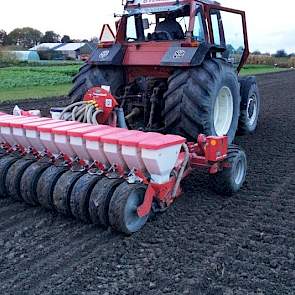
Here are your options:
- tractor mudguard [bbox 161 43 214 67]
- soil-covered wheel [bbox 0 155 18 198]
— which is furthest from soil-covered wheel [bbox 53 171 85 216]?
tractor mudguard [bbox 161 43 214 67]

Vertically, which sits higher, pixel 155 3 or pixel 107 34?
pixel 155 3

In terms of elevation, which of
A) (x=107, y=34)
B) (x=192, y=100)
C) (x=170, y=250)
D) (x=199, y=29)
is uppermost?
(x=107, y=34)

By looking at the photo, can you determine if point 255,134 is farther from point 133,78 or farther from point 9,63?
point 9,63

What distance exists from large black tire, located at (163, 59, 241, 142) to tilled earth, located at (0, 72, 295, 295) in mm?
626

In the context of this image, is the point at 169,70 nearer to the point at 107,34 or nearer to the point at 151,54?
the point at 151,54

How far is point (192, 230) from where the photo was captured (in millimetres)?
3547

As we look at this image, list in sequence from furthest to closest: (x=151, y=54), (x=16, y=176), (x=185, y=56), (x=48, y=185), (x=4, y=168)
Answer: (x=151, y=54) → (x=185, y=56) → (x=4, y=168) → (x=16, y=176) → (x=48, y=185)

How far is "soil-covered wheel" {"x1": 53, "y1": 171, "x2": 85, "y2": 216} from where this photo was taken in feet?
11.6

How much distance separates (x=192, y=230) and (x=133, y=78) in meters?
2.37

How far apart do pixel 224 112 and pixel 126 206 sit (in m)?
2.52

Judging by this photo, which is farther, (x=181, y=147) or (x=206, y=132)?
(x=206, y=132)

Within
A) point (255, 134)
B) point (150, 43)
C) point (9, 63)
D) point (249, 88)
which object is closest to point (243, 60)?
A: point (249, 88)

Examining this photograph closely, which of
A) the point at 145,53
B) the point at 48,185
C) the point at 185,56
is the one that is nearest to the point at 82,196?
the point at 48,185

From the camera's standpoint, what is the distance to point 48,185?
3.65 meters
